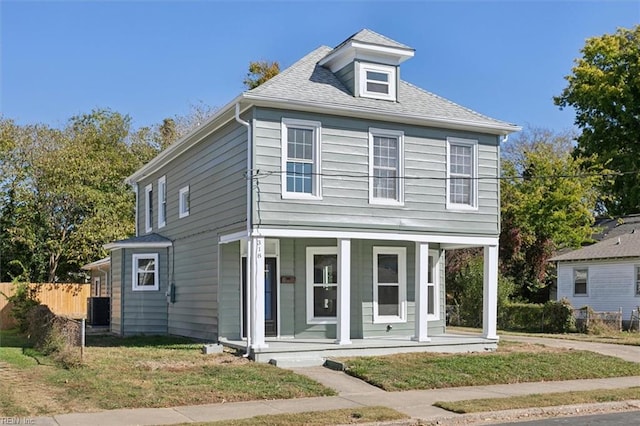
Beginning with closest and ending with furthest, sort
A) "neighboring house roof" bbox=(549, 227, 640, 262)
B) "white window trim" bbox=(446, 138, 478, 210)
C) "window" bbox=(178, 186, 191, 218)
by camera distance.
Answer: "white window trim" bbox=(446, 138, 478, 210) → "window" bbox=(178, 186, 191, 218) → "neighboring house roof" bbox=(549, 227, 640, 262)

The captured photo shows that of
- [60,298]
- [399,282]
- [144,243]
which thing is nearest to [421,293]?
[399,282]

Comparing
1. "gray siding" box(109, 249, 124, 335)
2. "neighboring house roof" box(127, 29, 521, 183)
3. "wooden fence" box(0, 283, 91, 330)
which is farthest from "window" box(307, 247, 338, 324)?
"wooden fence" box(0, 283, 91, 330)

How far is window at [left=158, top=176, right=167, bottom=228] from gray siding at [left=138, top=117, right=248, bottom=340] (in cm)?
36

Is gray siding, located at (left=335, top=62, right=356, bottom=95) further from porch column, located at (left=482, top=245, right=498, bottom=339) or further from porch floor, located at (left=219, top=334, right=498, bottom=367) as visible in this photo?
porch floor, located at (left=219, top=334, right=498, bottom=367)

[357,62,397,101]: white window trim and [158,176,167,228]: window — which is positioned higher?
[357,62,397,101]: white window trim

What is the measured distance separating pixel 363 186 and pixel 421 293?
309 centimetres

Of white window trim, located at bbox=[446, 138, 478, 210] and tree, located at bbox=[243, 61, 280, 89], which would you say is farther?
tree, located at bbox=[243, 61, 280, 89]

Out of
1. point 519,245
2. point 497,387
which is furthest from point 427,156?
point 519,245

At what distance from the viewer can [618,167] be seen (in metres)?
41.3

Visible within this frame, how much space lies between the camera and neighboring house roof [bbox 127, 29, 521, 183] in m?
17.0

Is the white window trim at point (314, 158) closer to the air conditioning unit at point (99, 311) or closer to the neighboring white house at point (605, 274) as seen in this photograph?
the air conditioning unit at point (99, 311)

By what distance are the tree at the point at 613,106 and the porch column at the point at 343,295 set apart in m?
26.8

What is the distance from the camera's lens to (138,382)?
13.0m

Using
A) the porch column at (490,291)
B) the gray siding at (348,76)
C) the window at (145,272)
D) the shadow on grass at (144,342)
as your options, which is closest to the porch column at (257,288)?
the shadow on grass at (144,342)
